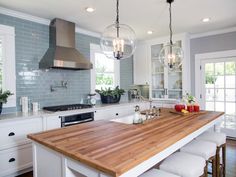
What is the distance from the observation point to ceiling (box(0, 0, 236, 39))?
2.88 m

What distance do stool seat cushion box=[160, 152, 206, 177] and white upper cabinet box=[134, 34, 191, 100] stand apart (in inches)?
120

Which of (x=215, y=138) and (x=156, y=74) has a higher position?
(x=156, y=74)

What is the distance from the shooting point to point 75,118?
328 centimetres

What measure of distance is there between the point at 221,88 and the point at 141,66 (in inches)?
84.4

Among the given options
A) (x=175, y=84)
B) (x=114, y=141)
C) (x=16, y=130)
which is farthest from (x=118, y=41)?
(x=175, y=84)

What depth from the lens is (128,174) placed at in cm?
113

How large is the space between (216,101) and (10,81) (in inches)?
177

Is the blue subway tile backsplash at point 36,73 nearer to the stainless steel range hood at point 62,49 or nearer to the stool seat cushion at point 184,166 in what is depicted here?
the stainless steel range hood at point 62,49

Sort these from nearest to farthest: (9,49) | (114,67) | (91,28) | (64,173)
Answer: (64,173), (9,49), (91,28), (114,67)

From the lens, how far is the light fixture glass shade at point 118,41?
7.13 ft

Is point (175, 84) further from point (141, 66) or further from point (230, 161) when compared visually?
point (230, 161)

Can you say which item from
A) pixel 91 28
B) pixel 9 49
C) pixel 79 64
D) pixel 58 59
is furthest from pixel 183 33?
pixel 9 49

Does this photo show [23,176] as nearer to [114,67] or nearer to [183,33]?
[114,67]

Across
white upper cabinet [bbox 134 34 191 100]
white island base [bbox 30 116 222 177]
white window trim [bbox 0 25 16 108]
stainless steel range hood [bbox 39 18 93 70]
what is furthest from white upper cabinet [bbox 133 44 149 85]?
white island base [bbox 30 116 222 177]
